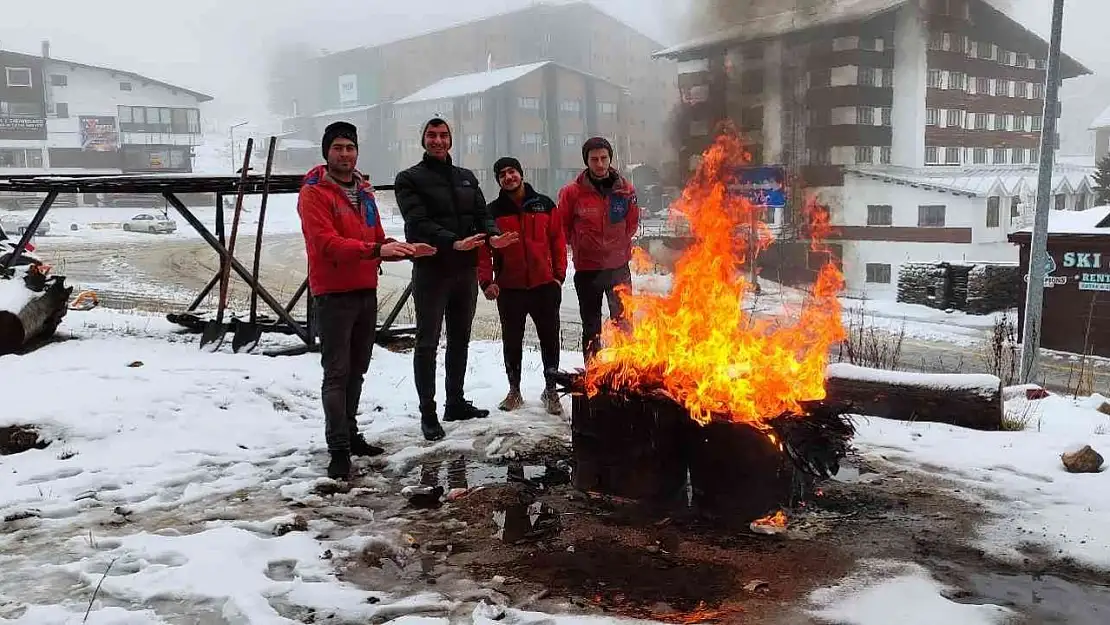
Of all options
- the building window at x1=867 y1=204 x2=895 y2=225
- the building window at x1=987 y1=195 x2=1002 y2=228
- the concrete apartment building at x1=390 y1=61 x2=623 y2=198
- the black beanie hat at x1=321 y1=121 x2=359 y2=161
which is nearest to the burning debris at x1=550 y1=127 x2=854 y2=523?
the black beanie hat at x1=321 y1=121 x2=359 y2=161

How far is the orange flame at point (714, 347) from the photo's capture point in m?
4.43

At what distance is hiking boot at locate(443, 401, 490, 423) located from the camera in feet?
20.8

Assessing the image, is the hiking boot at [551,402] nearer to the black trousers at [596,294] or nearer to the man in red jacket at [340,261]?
the black trousers at [596,294]

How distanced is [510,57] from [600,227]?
219ft

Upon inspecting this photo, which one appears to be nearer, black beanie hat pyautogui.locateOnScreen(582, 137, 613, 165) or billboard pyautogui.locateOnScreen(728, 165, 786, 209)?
black beanie hat pyautogui.locateOnScreen(582, 137, 613, 165)

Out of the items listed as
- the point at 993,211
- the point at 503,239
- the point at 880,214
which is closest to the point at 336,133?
the point at 503,239

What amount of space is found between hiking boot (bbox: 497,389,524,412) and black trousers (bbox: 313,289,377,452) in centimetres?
163

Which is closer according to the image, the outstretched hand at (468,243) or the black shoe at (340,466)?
the black shoe at (340,466)

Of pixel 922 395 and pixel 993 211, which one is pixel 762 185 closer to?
pixel 993 211

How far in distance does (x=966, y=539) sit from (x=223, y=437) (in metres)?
4.89

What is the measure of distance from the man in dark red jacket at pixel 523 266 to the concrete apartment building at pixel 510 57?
46.0m

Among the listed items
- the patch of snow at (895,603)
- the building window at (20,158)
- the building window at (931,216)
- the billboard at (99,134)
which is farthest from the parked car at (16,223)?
the patch of snow at (895,603)

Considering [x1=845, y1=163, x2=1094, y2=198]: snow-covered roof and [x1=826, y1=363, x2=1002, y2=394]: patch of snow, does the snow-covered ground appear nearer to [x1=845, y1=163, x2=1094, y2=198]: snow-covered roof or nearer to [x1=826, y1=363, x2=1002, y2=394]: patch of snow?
[x1=826, y1=363, x2=1002, y2=394]: patch of snow

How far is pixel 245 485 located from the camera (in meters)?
4.87
